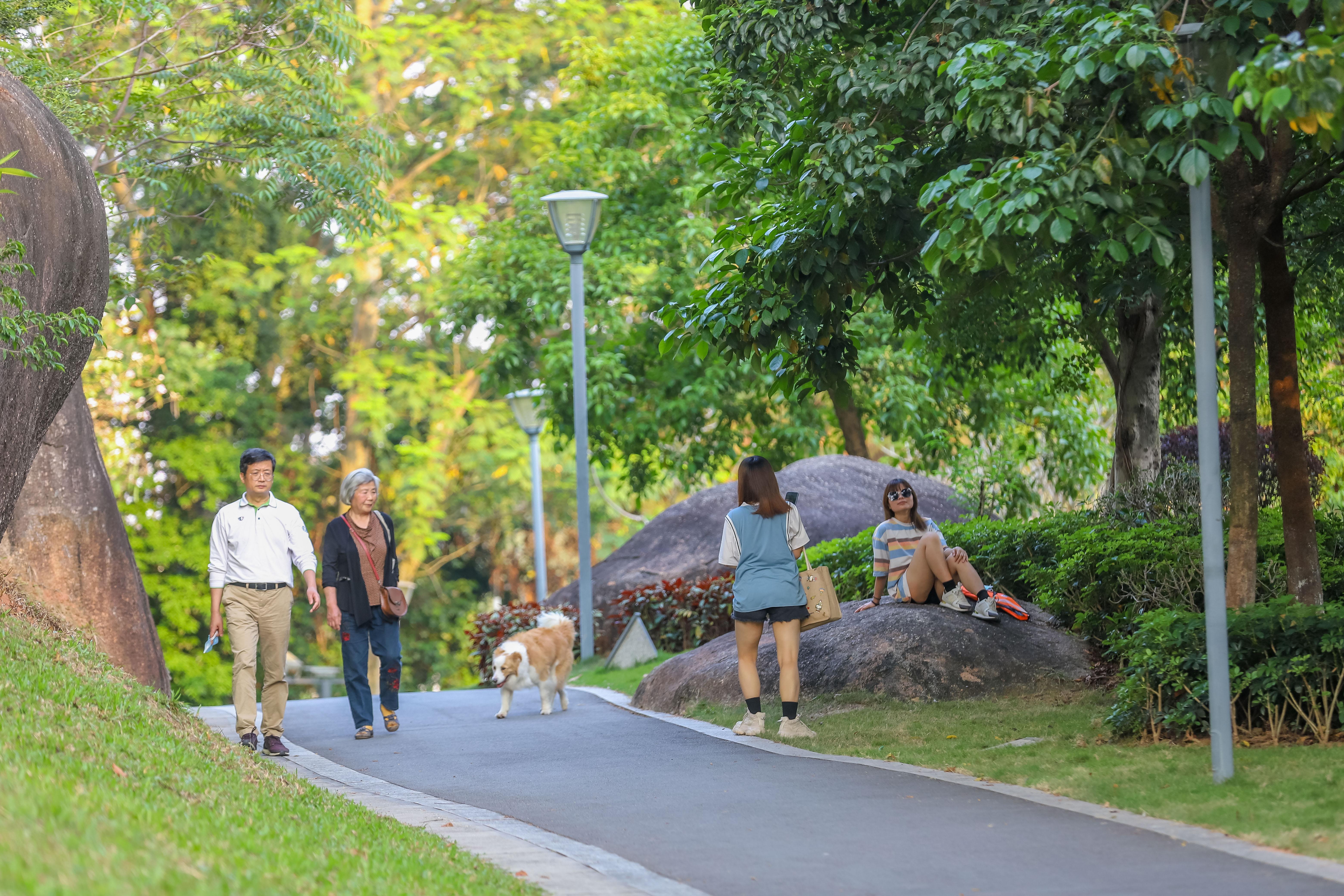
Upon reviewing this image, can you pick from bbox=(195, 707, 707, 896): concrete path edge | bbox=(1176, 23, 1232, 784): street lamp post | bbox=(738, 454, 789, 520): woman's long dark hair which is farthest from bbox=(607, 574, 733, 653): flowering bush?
bbox=(1176, 23, 1232, 784): street lamp post

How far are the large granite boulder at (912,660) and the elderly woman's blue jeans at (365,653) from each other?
88.3 inches

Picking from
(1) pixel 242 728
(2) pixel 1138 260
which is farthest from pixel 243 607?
(2) pixel 1138 260

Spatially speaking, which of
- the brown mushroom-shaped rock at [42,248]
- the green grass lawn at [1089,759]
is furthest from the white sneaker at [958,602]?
the brown mushroom-shaped rock at [42,248]

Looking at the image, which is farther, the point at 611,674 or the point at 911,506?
the point at 611,674

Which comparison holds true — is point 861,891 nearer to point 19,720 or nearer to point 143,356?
point 19,720

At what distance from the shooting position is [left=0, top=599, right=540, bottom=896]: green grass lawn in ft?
13.7

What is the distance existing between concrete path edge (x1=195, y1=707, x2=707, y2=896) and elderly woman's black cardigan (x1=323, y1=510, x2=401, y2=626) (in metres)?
1.83

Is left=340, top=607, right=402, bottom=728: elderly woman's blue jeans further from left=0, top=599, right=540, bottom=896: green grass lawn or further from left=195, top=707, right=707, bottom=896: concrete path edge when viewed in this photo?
left=0, top=599, right=540, bottom=896: green grass lawn

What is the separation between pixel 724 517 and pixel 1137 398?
7806 mm

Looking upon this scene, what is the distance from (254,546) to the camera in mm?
9695

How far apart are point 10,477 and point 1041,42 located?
697 centimetres

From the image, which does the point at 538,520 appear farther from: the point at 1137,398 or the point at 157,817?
the point at 157,817

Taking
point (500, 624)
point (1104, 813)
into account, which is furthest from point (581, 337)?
point (1104, 813)

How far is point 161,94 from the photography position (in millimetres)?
16672
